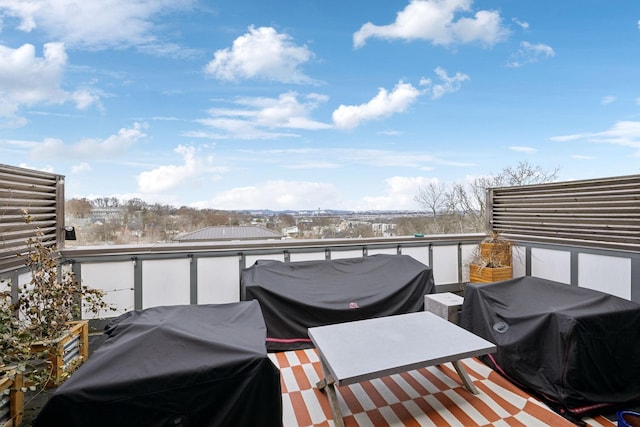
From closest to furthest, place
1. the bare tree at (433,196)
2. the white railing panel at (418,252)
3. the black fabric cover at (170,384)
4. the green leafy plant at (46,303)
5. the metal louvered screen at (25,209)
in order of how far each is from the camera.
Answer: the black fabric cover at (170,384) → the green leafy plant at (46,303) → the metal louvered screen at (25,209) → the white railing panel at (418,252) → the bare tree at (433,196)

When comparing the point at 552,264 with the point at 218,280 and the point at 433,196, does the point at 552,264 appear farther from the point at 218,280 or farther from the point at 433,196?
the point at 218,280

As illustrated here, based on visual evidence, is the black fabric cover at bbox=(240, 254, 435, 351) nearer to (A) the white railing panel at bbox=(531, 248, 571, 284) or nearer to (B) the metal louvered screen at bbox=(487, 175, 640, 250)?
(A) the white railing panel at bbox=(531, 248, 571, 284)

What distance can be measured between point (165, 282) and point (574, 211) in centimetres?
518

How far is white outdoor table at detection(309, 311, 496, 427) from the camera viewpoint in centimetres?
193

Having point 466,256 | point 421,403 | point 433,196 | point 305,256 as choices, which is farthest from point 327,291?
point 433,196

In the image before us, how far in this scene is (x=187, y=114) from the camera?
4.60 metres

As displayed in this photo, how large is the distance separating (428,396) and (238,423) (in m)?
1.53

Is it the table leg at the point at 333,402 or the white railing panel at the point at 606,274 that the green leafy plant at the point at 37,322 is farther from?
the white railing panel at the point at 606,274

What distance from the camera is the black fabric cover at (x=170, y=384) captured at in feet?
4.33

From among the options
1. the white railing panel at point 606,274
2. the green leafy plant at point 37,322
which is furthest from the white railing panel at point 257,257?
the white railing panel at point 606,274

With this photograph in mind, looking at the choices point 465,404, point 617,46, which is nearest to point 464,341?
point 465,404

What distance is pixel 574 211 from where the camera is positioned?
4027mm

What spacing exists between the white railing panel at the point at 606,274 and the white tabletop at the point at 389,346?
96.1 inches

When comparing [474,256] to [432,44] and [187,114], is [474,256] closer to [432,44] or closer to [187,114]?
[432,44]
